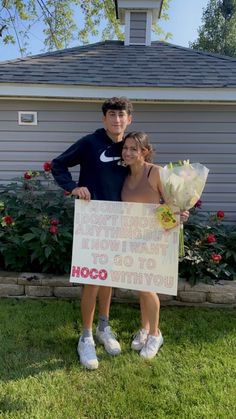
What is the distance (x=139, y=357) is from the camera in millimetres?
2643

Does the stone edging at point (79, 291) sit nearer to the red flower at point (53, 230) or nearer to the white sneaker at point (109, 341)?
the red flower at point (53, 230)

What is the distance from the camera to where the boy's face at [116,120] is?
7.61 ft

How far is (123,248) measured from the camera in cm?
251

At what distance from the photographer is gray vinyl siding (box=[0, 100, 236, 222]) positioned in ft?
16.4

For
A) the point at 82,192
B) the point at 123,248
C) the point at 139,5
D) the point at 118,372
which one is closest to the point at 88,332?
the point at 118,372

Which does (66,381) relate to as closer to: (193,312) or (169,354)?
(169,354)

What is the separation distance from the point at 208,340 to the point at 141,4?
530 centimetres

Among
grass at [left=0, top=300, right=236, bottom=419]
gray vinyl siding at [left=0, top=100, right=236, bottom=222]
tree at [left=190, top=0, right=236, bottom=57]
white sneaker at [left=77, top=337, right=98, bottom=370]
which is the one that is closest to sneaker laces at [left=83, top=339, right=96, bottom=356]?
white sneaker at [left=77, top=337, right=98, bottom=370]

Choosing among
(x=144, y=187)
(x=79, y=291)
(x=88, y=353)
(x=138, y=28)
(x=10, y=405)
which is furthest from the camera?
(x=138, y=28)

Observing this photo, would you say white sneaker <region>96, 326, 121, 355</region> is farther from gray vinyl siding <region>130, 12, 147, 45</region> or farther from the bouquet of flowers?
gray vinyl siding <region>130, 12, 147, 45</region>

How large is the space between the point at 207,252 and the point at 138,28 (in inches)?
166

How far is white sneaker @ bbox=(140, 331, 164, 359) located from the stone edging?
870 mm

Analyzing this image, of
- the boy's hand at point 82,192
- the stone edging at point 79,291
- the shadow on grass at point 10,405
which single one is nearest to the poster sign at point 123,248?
→ the boy's hand at point 82,192

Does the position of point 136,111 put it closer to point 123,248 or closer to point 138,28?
point 138,28
